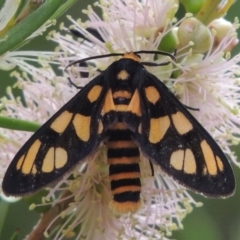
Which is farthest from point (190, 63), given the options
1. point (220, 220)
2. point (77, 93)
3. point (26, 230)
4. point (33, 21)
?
point (26, 230)

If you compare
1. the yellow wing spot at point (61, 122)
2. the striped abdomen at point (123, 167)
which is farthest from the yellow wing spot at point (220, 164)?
the yellow wing spot at point (61, 122)

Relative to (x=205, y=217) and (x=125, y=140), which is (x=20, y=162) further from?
(x=205, y=217)

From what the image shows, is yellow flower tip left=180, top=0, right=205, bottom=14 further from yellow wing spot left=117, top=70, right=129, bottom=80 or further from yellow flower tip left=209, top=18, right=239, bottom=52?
yellow wing spot left=117, top=70, right=129, bottom=80

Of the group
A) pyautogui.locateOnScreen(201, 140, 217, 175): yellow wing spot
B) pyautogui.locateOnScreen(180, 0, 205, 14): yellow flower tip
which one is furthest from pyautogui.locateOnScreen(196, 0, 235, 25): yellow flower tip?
pyautogui.locateOnScreen(201, 140, 217, 175): yellow wing spot

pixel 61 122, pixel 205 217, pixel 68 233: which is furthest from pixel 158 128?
pixel 205 217

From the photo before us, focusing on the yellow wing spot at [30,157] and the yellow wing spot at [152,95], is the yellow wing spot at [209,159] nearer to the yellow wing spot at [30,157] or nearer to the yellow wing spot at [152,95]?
the yellow wing spot at [152,95]
